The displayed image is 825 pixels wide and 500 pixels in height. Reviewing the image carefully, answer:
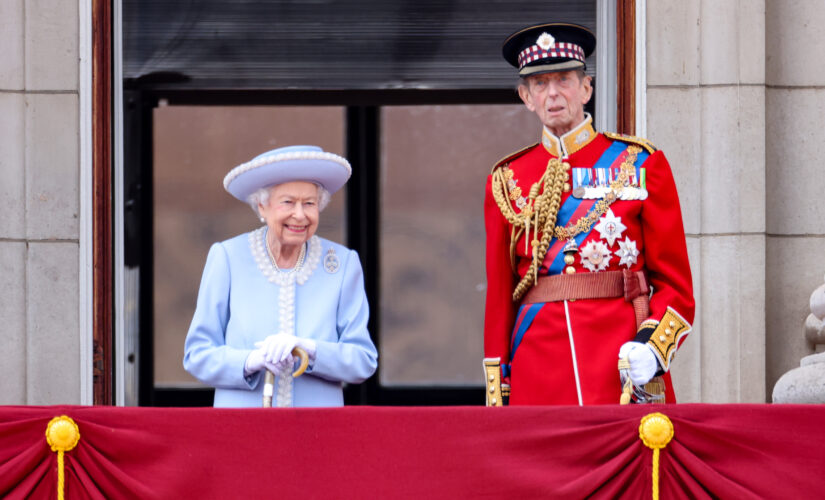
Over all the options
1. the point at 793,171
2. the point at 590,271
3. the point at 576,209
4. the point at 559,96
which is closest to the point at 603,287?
the point at 590,271

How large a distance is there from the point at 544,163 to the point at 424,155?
15.1ft

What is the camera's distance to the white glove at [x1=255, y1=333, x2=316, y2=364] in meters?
3.99

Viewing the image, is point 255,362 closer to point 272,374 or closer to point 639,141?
point 272,374

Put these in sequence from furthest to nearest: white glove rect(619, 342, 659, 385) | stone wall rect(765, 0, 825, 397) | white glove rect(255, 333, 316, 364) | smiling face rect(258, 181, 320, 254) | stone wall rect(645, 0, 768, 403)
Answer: stone wall rect(765, 0, 825, 397) → stone wall rect(645, 0, 768, 403) → smiling face rect(258, 181, 320, 254) → white glove rect(619, 342, 659, 385) → white glove rect(255, 333, 316, 364)

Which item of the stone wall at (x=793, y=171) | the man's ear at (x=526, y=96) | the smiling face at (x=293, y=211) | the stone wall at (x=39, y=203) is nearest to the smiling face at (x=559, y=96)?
the man's ear at (x=526, y=96)

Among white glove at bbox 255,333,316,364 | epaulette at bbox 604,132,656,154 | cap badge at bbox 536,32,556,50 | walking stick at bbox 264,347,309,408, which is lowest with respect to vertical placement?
walking stick at bbox 264,347,309,408

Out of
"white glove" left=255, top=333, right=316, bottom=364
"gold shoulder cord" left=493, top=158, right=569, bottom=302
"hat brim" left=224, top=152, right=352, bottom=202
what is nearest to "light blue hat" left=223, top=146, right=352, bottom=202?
"hat brim" left=224, top=152, right=352, bottom=202

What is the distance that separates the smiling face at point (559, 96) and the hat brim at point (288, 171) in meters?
0.68

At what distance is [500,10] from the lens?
7.02 metres

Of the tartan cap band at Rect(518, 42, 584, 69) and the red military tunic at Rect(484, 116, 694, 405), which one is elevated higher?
the tartan cap band at Rect(518, 42, 584, 69)

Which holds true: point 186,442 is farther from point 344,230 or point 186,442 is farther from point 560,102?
point 344,230

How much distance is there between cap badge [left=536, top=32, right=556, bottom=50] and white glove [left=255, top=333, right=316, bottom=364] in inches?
48.1

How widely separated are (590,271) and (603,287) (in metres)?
0.07

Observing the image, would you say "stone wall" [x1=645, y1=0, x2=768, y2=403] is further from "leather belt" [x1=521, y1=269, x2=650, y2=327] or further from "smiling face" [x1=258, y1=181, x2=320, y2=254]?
"smiling face" [x1=258, y1=181, x2=320, y2=254]
